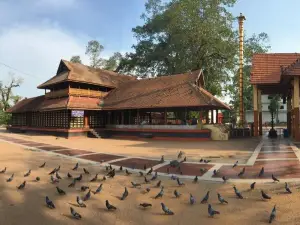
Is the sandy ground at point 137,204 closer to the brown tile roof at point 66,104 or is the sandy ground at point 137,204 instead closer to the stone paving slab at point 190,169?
the stone paving slab at point 190,169

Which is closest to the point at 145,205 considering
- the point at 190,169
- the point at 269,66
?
the point at 190,169

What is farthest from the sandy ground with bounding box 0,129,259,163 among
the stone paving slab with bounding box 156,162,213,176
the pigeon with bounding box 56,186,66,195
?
the pigeon with bounding box 56,186,66,195

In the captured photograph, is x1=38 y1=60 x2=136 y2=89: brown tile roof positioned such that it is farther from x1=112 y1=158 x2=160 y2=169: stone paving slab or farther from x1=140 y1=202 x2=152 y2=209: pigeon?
x1=140 y1=202 x2=152 y2=209: pigeon

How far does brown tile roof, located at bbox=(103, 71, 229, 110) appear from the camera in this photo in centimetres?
2189

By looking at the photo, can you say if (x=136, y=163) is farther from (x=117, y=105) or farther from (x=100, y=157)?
(x=117, y=105)

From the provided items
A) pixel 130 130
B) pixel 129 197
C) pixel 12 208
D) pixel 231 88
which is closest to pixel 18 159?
pixel 12 208

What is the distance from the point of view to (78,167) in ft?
34.0

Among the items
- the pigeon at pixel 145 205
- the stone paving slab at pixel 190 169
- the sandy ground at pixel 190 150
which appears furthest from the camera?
the sandy ground at pixel 190 150

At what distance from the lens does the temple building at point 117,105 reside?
22281mm

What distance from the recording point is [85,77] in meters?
27.7

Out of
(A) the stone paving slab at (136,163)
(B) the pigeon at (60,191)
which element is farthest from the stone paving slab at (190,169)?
(B) the pigeon at (60,191)

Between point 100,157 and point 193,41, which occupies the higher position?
point 193,41

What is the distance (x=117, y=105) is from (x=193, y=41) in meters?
10.9

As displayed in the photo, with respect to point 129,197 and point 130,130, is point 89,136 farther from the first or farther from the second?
point 129,197
